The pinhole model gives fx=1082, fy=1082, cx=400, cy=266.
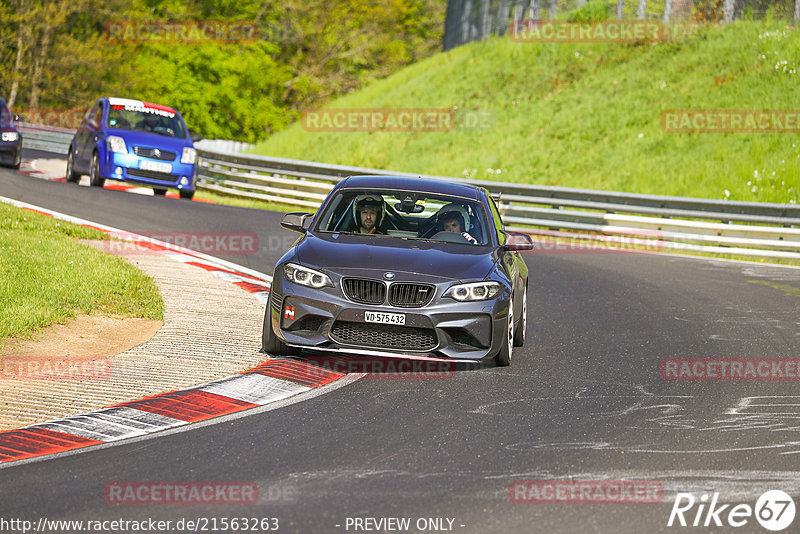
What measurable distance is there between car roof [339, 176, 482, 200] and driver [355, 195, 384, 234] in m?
0.14

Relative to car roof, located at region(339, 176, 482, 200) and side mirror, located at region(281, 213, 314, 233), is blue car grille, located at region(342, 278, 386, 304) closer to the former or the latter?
side mirror, located at region(281, 213, 314, 233)

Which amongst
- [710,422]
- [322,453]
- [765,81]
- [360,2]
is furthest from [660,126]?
[360,2]

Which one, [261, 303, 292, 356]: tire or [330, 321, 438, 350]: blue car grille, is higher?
[330, 321, 438, 350]: blue car grille

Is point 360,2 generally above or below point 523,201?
above

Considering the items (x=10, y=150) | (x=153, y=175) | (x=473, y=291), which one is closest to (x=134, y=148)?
(x=153, y=175)

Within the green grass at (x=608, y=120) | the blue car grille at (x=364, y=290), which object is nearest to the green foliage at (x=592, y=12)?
the green grass at (x=608, y=120)

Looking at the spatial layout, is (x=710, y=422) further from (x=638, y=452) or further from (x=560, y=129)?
(x=560, y=129)

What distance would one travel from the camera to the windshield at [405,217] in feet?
30.4

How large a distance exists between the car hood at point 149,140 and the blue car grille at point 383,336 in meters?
14.7

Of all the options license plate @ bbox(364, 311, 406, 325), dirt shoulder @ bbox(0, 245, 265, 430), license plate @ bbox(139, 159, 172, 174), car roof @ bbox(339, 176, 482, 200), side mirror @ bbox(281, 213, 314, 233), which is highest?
car roof @ bbox(339, 176, 482, 200)

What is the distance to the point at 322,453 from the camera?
595 centimetres

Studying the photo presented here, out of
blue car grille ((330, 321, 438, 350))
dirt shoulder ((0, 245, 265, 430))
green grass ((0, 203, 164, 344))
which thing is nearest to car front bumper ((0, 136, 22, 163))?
green grass ((0, 203, 164, 344))

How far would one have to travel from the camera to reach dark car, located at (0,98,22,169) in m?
23.7

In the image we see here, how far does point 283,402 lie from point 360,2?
189 feet
